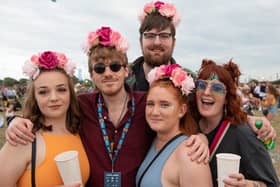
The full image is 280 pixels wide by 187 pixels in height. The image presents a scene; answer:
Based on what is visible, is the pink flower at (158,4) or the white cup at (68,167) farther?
the pink flower at (158,4)

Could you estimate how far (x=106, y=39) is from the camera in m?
2.97

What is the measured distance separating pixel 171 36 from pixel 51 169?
249 cm

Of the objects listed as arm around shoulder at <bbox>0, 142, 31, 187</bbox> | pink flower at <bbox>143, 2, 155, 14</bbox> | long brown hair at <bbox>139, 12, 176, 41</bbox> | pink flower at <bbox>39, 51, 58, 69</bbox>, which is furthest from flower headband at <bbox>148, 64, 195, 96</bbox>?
pink flower at <bbox>143, 2, 155, 14</bbox>

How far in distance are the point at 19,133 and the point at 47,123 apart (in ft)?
1.22

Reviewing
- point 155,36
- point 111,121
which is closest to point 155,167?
point 111,121

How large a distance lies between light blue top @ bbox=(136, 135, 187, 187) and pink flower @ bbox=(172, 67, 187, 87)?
0.48 meters

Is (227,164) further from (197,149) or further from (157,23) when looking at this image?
(157,23)

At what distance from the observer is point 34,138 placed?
269cm

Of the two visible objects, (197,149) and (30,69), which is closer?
(197,149)

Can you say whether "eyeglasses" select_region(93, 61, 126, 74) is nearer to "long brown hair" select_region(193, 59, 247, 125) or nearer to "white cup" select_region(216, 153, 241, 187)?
"long brown hair" select_region(193, 59, 247, 125)

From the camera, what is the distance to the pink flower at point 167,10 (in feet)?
14.0

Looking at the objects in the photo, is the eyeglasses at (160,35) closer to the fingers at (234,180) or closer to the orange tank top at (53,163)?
the orange tank top at (53,163)

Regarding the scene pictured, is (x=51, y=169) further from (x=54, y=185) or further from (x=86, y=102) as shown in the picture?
(x=86, y=102)

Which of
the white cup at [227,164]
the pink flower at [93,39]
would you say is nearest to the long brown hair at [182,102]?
the white cup at [227,164]
